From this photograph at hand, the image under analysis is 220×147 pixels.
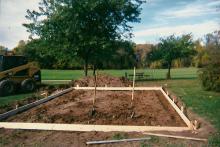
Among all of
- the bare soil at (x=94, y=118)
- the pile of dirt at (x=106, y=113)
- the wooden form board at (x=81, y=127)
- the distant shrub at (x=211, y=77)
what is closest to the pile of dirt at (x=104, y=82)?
the bare soil at (x=94, y=118)

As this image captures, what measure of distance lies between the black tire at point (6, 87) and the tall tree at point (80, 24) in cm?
815

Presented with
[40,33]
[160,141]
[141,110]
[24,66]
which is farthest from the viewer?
[40,33]

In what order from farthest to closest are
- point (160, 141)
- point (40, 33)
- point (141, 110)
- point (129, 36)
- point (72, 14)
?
1. point (129, 36)
2. point (40, 33)
3. point (72, 14)
4. point (141, 110)
5. point (160, 141)

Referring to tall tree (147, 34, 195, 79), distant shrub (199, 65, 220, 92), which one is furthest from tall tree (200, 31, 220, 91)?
tall tree (147, 34, 195, 79)

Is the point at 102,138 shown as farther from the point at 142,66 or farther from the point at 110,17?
the point at 142,66

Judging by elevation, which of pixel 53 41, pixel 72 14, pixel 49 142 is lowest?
pixel 49 142

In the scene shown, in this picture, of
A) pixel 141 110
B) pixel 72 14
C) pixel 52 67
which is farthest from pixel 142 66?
pixel 141 110

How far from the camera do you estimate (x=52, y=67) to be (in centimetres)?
6244

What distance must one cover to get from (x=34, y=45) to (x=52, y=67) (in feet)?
115

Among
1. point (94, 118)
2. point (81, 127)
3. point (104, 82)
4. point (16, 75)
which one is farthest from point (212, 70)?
point (81, 127)

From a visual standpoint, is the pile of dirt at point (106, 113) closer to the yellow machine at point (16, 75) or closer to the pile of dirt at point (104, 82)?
the yellow machine at point (16, 75)

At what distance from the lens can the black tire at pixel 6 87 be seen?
57.4 ft

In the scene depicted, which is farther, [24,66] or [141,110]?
[24,66]

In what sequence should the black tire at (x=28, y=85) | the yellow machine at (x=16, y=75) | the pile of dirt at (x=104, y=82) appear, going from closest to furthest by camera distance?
the yellow machine at (x=16, y=75) → the black tire at (x=28, y=85) → the pile of dirt at (x=104, y=82)
